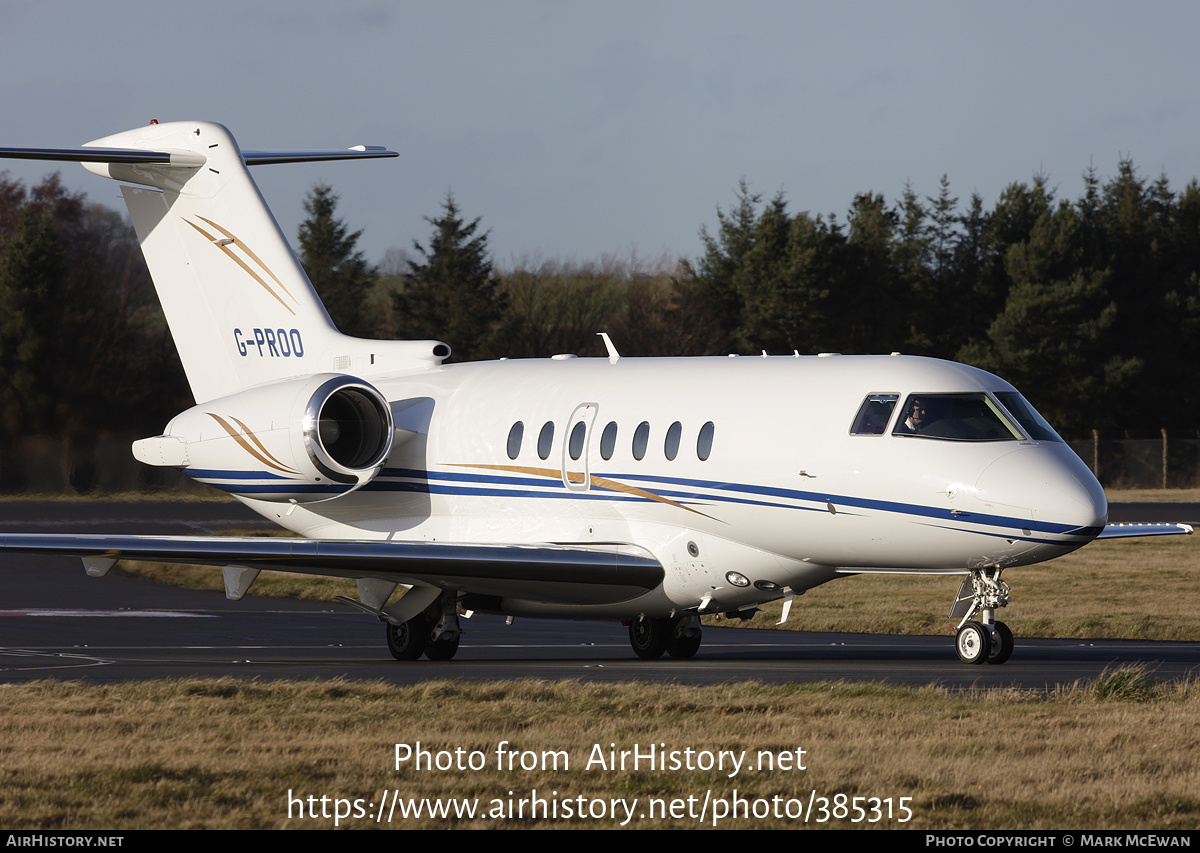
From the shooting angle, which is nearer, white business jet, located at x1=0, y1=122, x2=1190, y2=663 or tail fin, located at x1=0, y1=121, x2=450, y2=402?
white business jet, located at x1=0, y1=122, x2=1190, y2=663

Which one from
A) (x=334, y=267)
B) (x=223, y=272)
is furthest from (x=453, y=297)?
(x=223, y=272)

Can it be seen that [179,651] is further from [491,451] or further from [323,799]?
[323,799]

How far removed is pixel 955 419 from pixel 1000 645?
2.23 meters

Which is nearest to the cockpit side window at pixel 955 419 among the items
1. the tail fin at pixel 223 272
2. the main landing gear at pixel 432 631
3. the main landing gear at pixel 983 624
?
the main landing gear at pixel 983 624

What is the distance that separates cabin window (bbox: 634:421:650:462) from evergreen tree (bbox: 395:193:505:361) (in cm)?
4693

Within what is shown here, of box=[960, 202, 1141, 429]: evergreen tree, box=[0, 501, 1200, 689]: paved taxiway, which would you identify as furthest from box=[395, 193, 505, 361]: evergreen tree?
box=[0, 501, 1200, 689]: paved taxiway

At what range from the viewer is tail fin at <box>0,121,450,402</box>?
20297 millimetres

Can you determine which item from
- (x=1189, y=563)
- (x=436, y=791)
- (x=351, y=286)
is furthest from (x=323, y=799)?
(x=351, y=286)

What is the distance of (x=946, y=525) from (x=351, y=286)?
2155 inches

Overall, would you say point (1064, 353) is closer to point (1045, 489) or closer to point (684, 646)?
point (684, 646)

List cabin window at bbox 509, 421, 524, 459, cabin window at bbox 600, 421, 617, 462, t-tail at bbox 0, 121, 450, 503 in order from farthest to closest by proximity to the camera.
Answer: t-tail at bbox 0, 121, 450, 503, cabin window at bbox 509, 421, 524, 459, cabin window at bbox 600, 421, 617, 462

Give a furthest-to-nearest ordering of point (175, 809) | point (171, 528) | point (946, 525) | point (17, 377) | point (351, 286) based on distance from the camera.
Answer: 1. point (351, 286)
2. point (17, 377)
3. point (171, 528)
4. point (946, 525)
5. point (175, 809)

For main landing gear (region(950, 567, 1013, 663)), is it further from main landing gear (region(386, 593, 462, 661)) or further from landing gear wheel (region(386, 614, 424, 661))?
landing gear wheel (region(386, 614, 424, 661))

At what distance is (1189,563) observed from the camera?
30.1 m
